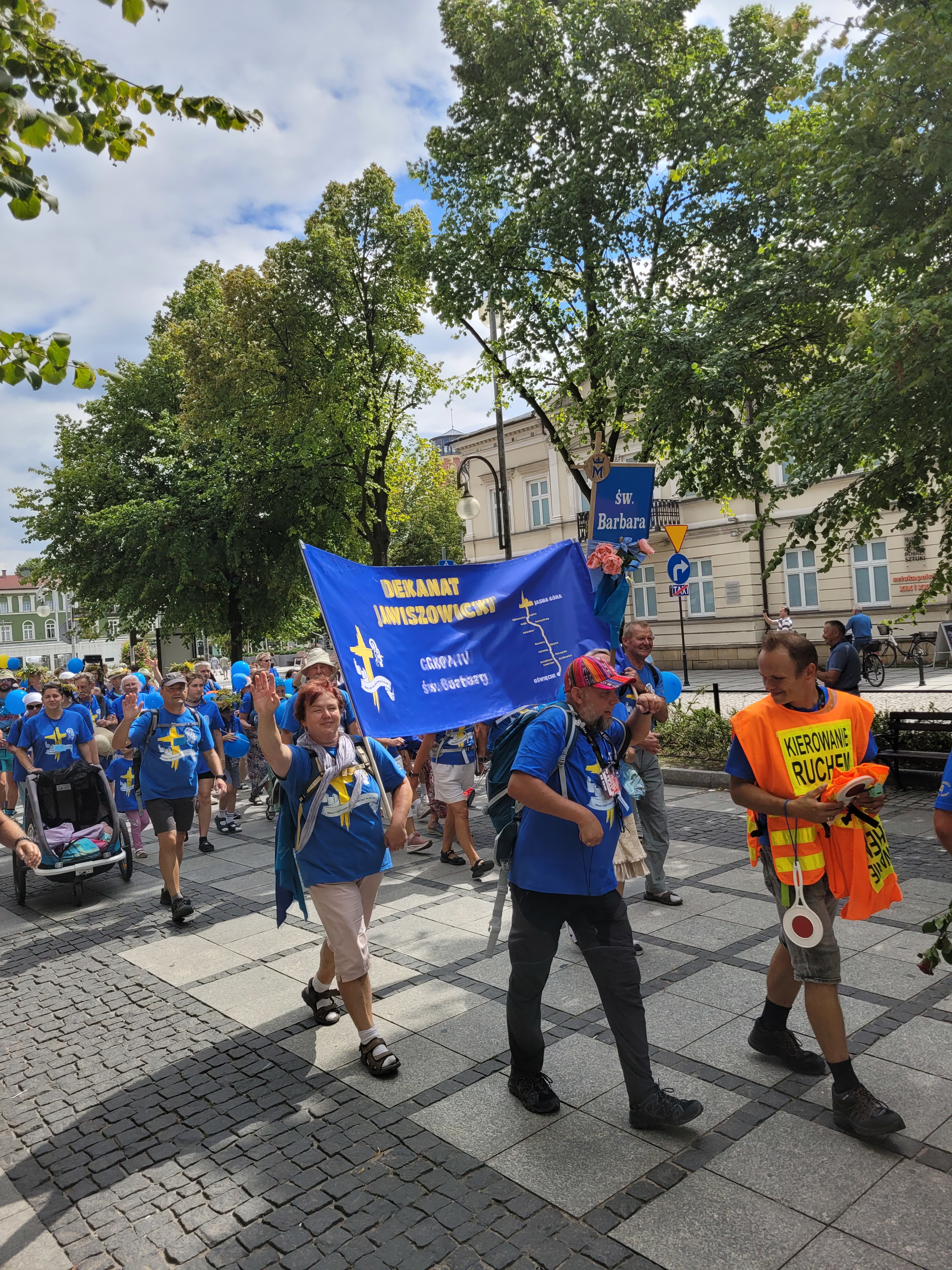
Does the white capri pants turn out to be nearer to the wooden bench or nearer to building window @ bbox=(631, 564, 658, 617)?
the wooden bench

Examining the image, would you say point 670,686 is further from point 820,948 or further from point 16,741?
point 16,741

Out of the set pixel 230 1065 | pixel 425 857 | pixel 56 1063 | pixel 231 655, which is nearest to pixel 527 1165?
pixel 230 1065

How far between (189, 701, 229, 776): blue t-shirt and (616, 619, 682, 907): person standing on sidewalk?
Result: 13.8ft

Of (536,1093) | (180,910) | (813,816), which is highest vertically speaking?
(813,816)

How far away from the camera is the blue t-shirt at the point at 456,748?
26.3 ft

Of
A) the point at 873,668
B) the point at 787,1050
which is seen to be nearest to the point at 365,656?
→ the point at 787,1050

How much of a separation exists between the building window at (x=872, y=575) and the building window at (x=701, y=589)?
5.13m

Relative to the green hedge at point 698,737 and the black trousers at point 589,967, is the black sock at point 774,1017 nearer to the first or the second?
the black trousers at point 589,967

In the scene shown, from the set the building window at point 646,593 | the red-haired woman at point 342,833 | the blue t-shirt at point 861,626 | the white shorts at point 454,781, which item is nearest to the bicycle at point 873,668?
the blue t-shirt at point 861,626

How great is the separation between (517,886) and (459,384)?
50.6 feet

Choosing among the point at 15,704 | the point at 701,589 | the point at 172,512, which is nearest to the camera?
the point at 15,704

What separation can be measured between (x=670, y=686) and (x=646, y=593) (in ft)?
92.2

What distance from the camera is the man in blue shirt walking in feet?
23.3

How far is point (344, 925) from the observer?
14.2ft
